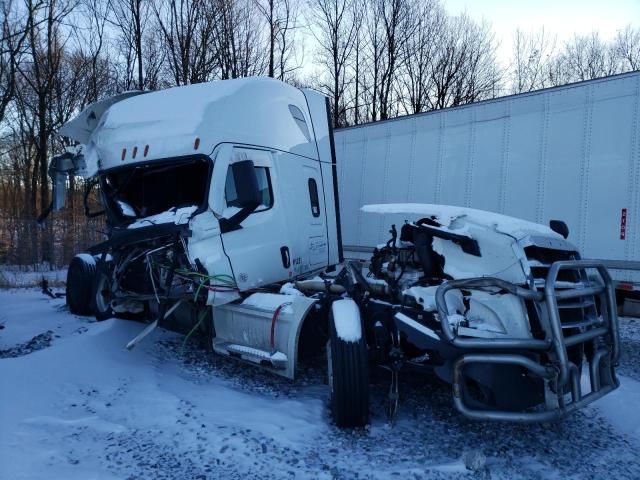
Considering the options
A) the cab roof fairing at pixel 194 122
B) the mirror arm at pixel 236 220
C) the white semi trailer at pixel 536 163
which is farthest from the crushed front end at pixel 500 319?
the white semi trailer at pixel 536 163

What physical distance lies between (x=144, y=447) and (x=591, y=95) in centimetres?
681

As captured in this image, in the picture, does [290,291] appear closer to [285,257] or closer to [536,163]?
[285,257]

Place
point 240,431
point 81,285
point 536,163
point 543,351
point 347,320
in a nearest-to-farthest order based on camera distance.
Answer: point 543,351 < point 240,431 < point 347,320 < point 536,163 < point 81,285

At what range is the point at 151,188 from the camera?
5.97 m

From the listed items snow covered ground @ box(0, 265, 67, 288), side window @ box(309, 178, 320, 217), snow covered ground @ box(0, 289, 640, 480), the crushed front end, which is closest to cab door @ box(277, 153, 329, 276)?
side window @ box(309, 178, 320, 217)

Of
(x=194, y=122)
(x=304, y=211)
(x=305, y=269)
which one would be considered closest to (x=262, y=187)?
(x=304, y=211)

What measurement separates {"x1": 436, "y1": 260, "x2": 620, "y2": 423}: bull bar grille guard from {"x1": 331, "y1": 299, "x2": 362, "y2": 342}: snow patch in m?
0.78

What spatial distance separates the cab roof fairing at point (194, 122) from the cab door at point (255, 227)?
0.20 metres

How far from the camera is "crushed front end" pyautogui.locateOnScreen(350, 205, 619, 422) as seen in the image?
132 inches

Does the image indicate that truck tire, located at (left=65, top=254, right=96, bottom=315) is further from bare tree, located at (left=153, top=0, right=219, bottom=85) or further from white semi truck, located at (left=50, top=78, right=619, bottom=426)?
bare tree, located at (left=153, top=0, right=219, bottom=85)

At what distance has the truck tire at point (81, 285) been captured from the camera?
24.5ft

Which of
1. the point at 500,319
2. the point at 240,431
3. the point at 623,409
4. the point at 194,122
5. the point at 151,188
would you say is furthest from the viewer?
the point at 151,188

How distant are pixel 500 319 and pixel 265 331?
228 cm

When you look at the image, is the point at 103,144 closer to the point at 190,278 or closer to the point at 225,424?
the point at 190,278
